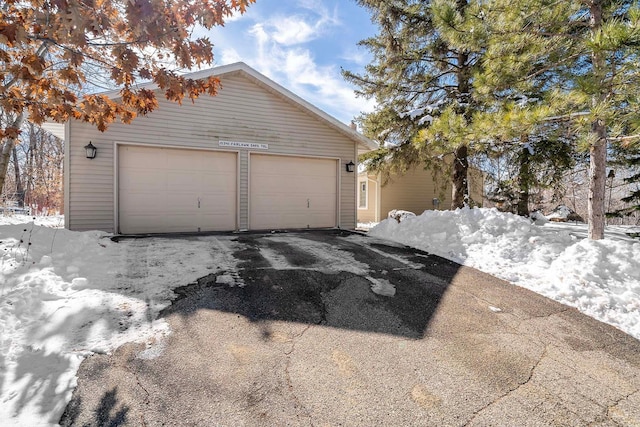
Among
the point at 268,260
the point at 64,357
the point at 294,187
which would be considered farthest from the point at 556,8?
the point at 64,357

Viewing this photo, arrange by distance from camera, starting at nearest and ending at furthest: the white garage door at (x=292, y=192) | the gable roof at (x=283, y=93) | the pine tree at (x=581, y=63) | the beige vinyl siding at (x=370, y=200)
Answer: the pine tree at (x=581, y=63)
the gable roof at (x=283, y=93)
the white garage door at (x=292, y=192)
the beige vinyl siding at (x=370, y=200)

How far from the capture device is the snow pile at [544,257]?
12.3ft

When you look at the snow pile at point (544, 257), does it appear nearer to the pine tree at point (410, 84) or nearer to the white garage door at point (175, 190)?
the pine tree at point (410, 84)

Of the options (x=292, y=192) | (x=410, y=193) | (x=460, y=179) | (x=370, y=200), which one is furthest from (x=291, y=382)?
(x=410, y=193)

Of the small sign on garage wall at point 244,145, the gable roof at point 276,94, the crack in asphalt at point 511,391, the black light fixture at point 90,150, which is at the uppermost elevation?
the gable roof at point 276,94

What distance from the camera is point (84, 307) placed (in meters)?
3.27

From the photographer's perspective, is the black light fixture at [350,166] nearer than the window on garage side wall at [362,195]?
Yes

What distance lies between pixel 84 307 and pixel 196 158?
18.9 feet

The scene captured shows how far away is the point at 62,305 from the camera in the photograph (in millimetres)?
3252

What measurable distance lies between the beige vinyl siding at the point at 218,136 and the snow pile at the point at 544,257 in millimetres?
3656

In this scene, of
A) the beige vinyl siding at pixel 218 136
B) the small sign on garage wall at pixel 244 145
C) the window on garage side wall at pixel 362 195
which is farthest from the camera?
the window on garage side wall at pixel 362 195

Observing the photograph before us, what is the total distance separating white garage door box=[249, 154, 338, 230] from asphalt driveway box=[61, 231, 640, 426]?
4.85 meters

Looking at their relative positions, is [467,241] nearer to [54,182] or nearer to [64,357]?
[64,357]

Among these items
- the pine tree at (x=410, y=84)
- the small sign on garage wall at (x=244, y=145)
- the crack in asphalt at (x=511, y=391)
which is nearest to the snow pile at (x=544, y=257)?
the crack in asphalt at (x=511, y=391)
